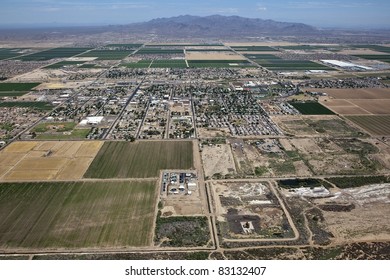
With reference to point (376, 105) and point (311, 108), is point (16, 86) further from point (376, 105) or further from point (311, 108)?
point (376, 105)

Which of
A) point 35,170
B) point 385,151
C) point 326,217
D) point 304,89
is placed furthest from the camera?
point 304,89

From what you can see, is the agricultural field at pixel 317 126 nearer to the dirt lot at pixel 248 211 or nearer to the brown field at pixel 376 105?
the brown field at pixel 376 105

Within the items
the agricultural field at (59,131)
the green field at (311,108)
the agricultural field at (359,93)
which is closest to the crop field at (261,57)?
the agricultural field at (359,93)

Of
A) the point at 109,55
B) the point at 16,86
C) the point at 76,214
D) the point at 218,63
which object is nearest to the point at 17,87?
the point at 16,86

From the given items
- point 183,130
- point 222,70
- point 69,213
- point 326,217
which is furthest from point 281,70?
point 69,213

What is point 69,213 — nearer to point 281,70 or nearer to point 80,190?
point 80,190

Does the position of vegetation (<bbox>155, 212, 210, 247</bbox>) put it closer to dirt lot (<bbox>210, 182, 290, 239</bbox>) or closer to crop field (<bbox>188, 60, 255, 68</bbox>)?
dirt lot (<bbox>210, 182, 290, 239</bbox>)
